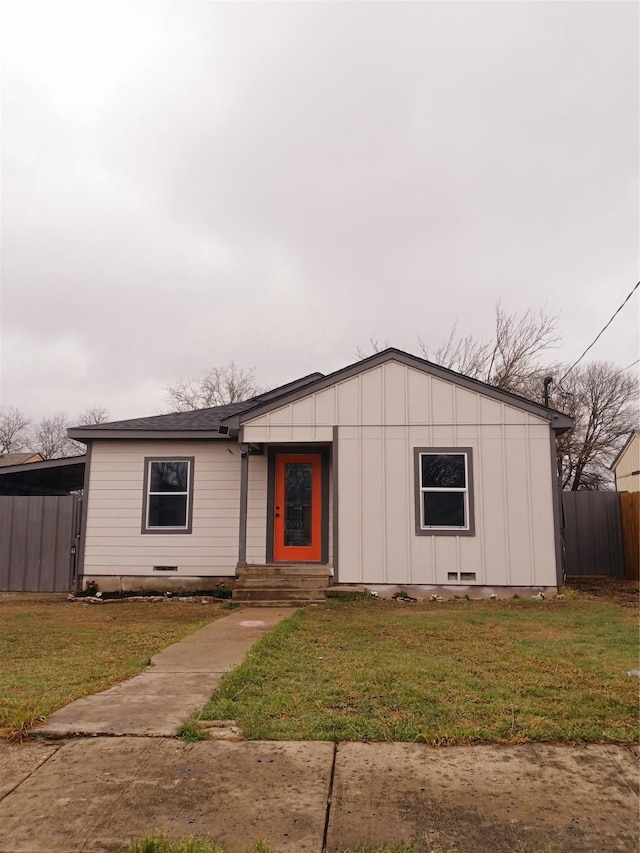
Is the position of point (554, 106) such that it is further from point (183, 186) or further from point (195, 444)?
point (195, 444)

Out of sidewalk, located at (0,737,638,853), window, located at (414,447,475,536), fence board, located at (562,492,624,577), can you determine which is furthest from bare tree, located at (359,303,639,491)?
sidewalk, located at (0,737,638,853)

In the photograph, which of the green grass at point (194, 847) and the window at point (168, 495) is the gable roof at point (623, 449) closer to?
the window at point (168, 495)

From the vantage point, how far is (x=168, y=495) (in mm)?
12297

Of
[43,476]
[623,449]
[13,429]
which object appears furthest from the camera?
[13,429]

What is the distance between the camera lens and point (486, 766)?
3.05 metres

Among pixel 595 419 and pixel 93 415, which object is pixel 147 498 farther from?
pixel 93 415

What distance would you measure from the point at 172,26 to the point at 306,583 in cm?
924

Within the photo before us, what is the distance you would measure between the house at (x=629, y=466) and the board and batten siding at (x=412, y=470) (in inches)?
562

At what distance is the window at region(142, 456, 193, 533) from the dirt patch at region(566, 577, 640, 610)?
7.96 meters

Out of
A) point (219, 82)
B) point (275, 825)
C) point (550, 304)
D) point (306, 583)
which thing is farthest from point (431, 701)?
point (550, 304)

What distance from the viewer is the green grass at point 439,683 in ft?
11.7

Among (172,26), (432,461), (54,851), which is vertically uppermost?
(172,26)

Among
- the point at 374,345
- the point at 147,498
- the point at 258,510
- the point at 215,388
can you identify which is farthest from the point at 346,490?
the point at 215,388

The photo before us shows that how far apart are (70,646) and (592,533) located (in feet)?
42.9
